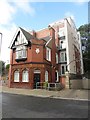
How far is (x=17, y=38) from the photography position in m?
32.7

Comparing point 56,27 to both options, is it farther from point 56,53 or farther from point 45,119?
point 45,119

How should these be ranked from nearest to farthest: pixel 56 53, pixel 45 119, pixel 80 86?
pixel 45 119, pixel 80 86, pixel 56 53

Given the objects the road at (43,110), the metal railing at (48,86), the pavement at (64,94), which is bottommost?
the pavement at (64,94)

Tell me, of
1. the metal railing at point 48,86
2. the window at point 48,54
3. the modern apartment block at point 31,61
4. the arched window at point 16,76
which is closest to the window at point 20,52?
the modern apartment block at point 31,61

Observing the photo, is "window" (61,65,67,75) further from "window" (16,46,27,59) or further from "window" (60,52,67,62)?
"window" (16,46,27,59)

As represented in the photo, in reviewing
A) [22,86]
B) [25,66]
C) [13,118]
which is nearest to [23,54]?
[25,66]

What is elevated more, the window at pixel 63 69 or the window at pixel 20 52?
the window at pixel 20 52

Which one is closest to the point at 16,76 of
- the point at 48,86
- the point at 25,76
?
the point at 25,76

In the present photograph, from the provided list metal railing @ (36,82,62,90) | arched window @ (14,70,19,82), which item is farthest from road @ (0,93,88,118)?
arched window @ (14,70,19,82)

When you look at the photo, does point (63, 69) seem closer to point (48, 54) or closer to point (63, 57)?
point (63, 57)

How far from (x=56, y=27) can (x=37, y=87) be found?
20627 millimetres

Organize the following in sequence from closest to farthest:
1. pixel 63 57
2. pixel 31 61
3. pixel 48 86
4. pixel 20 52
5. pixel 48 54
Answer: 1. pixel 48 86
2. pixel 31 61
3. pixel 20 52
4. pixel 48 54
5. pixel 63 57

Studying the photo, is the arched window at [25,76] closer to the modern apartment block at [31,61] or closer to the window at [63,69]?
the modern apartment block at [31,61]

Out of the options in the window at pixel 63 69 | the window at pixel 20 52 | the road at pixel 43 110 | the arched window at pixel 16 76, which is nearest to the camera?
the road at pixel 43 110
